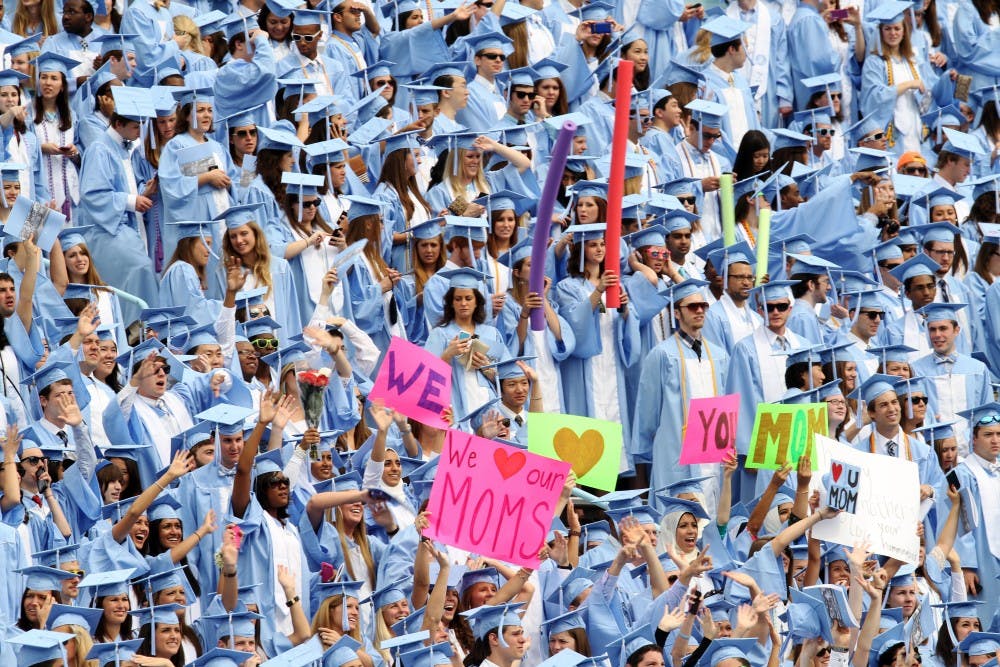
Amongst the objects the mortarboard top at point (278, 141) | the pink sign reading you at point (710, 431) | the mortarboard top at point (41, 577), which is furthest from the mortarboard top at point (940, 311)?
the mortarboard top at point (41, 577)

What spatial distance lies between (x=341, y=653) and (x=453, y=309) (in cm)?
288

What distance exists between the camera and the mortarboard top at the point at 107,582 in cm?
1126

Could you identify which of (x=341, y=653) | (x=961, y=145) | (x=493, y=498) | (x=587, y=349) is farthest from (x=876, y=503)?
(x=961, y=145)

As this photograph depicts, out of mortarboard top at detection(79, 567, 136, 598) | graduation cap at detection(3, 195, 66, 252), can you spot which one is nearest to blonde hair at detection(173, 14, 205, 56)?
graduation cap at detection(3, 195, 66, 252)

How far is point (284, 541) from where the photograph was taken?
40.4 feet

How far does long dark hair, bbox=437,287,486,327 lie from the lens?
13.6 m

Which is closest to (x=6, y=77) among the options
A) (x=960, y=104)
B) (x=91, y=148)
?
(x=91, y=148)

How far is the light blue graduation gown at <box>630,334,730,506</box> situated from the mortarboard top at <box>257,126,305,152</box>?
7.38 ft

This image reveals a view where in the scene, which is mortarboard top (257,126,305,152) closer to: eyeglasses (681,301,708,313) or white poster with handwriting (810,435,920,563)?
eyeglasses (681,301,708,313)

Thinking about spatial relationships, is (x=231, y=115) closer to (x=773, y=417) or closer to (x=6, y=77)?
(x=6, y=77)

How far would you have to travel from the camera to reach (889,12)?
1816 cm

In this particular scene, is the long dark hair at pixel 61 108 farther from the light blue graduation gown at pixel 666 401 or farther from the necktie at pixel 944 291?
the necktie at pixel 944 291

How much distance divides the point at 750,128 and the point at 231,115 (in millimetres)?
3909

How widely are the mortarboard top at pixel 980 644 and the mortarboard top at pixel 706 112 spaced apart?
4.58 meters
